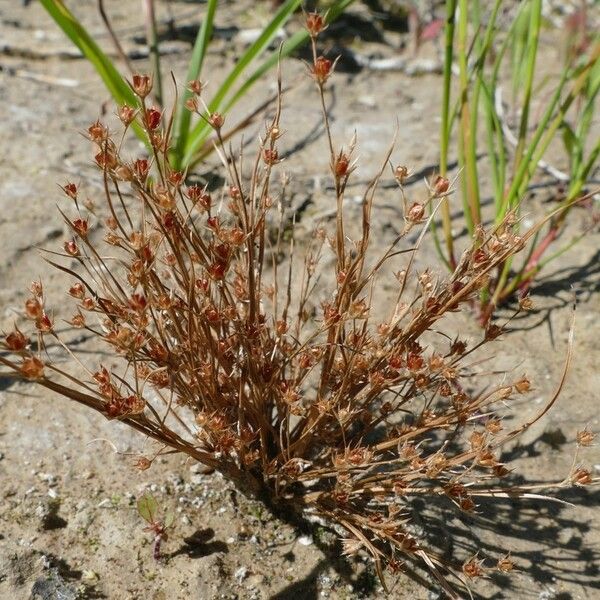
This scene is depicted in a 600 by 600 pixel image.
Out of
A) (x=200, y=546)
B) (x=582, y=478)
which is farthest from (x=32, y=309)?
(x=582, y=478)

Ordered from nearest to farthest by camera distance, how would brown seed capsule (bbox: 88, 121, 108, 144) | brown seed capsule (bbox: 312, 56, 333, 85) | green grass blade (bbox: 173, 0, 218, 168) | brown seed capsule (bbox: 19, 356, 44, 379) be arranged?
brown seed capsule (bbox: 19, 356, 44, 379) → brown seed capsule (bbox: 88, 121, 108, 144) → brown seed capsule (bbox: 312, 56, 333, 85) → green grass blade (bbox: 173, 0, 218, 168)

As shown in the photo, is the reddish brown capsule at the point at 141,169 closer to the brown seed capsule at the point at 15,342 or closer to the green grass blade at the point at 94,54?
the brown seed capsule at the point at 15,342

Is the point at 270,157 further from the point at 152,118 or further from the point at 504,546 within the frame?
the point at 504,546

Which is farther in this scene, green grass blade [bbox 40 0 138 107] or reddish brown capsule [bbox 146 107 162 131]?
green grass blade [bbox 40 0 138 107]

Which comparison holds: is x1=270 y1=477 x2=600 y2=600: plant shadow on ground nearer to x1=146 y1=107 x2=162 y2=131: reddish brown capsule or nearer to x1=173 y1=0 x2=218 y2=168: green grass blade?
x1=146 y1=107 x2=162 y2=131: reddish brown capsule

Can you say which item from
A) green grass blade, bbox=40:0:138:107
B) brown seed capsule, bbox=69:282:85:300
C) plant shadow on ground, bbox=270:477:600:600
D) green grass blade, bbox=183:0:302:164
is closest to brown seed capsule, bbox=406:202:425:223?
brown seed capsule, bbox=69:282:85:300

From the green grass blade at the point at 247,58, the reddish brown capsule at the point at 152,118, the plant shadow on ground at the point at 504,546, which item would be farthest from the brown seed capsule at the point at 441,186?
the green grass blade at the point at 247,58

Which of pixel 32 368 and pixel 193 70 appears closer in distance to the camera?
pixel 32 368

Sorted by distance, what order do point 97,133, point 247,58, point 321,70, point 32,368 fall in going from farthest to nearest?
point 247,58 → point 321,70 → point 97,133 → point 32,368

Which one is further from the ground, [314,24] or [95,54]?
[95,54]

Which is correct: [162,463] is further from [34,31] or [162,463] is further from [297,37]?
[34,31]
